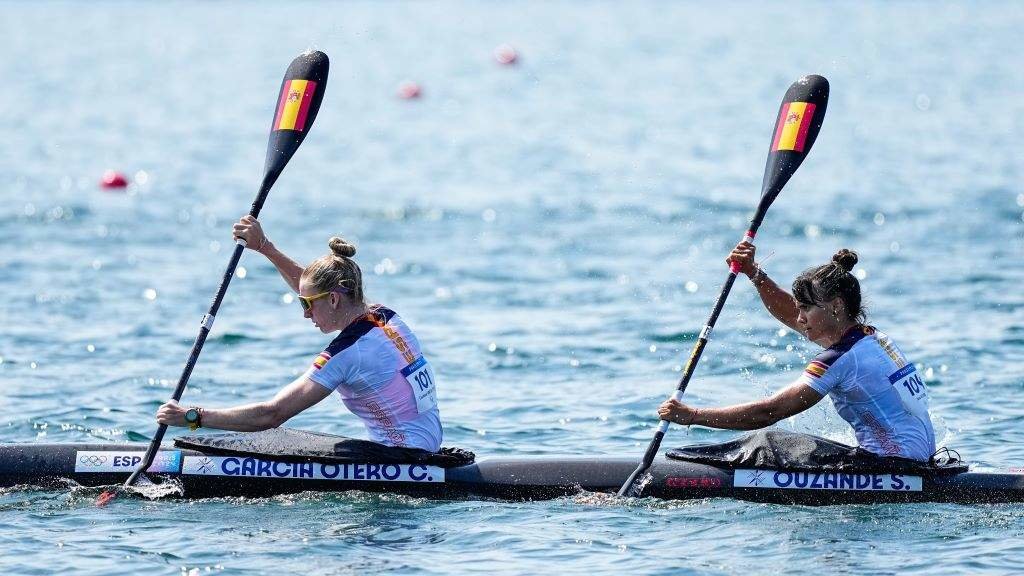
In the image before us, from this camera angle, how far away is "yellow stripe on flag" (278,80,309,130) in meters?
9.93

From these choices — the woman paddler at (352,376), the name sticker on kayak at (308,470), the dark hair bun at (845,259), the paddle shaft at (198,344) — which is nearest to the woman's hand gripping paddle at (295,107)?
the paddle shaft at (198,344)

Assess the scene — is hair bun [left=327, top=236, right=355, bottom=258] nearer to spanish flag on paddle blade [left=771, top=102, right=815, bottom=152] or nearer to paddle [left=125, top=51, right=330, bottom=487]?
paddle [left=125, top=51, right=330, bottom=487]

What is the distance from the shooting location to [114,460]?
8602 mm

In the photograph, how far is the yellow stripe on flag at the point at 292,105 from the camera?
9.93 m

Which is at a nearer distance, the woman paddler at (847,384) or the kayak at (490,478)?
the woman paddler at (847,384)

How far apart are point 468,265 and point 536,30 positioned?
2005 inches

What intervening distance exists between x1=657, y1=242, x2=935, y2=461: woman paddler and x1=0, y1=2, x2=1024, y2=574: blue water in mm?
439

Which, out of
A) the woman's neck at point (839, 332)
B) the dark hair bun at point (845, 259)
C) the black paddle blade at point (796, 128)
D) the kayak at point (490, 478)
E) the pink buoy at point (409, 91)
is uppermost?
the pink buoy at point (409, 91)

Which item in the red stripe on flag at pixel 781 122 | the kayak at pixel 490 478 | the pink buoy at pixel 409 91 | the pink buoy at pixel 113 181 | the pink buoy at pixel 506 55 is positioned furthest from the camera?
the pink buoy at pixel 506 55

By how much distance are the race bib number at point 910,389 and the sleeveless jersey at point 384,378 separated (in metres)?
2.52

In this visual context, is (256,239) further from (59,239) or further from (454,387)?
(59,239)

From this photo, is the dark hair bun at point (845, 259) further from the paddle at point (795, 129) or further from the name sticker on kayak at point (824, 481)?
the paddle at point (795, 129)

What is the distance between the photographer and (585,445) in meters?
10.5

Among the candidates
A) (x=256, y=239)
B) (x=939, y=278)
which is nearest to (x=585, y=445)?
(x=256, y=239)
